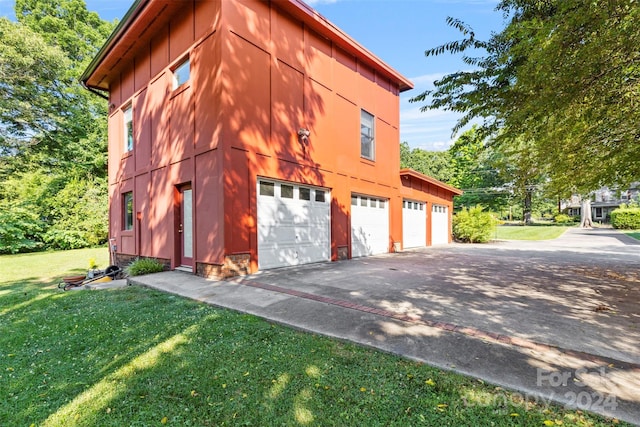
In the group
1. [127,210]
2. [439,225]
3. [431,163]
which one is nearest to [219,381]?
[127,210]

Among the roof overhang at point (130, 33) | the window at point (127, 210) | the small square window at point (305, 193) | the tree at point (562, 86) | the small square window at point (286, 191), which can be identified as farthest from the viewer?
the window at point (127, 210)

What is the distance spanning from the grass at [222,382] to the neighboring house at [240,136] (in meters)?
3.04

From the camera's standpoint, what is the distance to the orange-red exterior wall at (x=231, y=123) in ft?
21.5

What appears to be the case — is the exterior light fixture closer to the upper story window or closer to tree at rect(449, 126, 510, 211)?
the upper story window

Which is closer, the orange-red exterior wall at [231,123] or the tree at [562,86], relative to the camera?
the tree at [562,86]

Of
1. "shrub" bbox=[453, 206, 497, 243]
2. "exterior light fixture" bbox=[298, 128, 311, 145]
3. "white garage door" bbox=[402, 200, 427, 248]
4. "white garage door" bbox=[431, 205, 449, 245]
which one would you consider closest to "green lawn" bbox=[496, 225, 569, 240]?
"shrub" bbox=[453, 206, 497, 243]

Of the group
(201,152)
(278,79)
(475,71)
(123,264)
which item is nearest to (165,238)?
(201,152)

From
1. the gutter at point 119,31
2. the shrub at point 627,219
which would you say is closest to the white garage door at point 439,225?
the gutter at point 119,31

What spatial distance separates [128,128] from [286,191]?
7.09m

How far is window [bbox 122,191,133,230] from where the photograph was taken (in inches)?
400

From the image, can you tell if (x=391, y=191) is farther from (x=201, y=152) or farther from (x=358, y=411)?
(x=358, y=411)

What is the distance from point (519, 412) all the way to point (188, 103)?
834cm

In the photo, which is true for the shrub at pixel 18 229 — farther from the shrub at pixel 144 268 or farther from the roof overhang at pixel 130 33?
the shrub at pixel 144 268

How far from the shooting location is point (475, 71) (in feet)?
15.3
